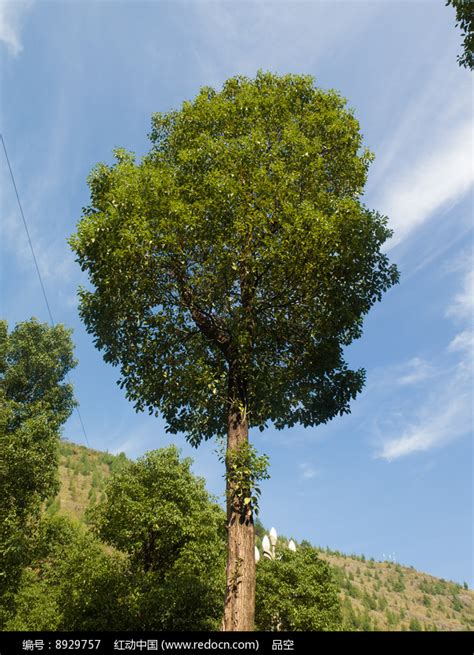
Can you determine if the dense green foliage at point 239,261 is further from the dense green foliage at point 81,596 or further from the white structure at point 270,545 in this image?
the white structure at point 270,545

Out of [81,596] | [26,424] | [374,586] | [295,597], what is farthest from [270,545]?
[374,586]

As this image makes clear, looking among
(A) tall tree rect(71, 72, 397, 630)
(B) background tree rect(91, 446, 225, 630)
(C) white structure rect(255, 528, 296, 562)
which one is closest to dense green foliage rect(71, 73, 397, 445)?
(A) tall tree rect(71, 72, 397, 630)

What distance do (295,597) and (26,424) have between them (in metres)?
23.2

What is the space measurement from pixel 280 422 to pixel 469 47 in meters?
11.1

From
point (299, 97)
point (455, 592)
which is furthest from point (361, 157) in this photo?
point (455, 592)

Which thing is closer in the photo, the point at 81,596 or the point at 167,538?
the point at 81,596

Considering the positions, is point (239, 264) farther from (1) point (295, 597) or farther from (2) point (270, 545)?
(2) point (270, 545)

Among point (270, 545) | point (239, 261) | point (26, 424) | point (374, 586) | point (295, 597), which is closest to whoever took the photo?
point (239, 261)

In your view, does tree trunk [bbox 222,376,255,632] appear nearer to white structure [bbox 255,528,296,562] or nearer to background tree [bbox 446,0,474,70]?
background tree [bbox 446,0,474,70]

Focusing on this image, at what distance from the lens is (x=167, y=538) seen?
2922cm

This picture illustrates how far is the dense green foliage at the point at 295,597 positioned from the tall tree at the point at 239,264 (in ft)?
84.1

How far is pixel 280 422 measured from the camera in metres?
13.9

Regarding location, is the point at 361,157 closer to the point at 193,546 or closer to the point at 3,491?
the point at 3,491

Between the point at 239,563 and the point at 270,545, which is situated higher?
the point at 270,545
